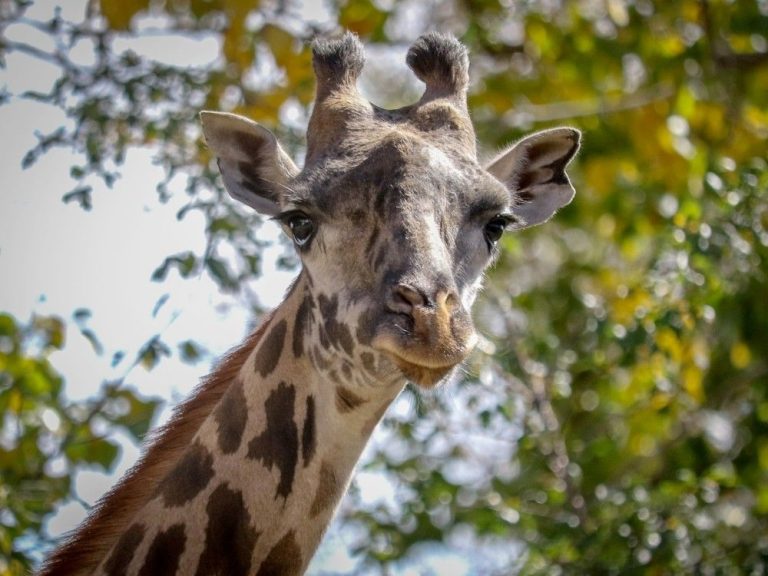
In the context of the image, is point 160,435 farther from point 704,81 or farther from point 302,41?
point 704,81

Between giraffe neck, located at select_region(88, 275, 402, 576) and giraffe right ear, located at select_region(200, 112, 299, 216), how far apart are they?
0.54 meters

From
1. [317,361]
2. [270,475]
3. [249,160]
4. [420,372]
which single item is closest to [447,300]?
[420,372]

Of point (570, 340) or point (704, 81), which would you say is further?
point (704, 81)

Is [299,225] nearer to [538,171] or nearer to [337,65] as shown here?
[337,65]


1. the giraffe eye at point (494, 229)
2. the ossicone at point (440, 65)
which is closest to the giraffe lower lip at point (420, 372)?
the giraffe eye at point (494, 229)

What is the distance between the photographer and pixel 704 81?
32.7ft

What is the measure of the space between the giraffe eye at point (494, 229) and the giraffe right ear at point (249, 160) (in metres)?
0.80

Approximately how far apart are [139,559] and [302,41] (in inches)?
167

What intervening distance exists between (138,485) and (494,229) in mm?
1603

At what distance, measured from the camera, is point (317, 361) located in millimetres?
4789

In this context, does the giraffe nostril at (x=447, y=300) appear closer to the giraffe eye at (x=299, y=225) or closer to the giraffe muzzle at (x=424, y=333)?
the giraffe muzzle at (x=424, y=333)

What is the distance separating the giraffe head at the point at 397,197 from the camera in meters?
4.31

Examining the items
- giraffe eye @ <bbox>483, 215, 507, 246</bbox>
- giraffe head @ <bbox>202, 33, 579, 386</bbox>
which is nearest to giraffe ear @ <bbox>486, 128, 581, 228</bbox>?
giraffe head @ <bbox>202, 33, 579, 386</bbox>

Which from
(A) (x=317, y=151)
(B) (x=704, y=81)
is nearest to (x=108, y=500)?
(A) (x=317, y=151)
